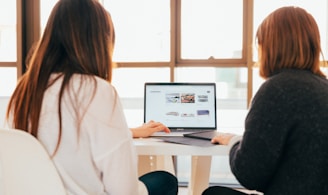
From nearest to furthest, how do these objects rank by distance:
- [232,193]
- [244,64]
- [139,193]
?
[139,193]
[232,193]
[244,64]

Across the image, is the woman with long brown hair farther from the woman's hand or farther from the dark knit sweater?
the woman's hand

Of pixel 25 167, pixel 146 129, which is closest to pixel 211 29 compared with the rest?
pixel 146 129

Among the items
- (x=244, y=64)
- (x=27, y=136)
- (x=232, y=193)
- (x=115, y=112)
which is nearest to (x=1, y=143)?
(x=27, y=136)

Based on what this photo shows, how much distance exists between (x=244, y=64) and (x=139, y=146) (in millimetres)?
1778

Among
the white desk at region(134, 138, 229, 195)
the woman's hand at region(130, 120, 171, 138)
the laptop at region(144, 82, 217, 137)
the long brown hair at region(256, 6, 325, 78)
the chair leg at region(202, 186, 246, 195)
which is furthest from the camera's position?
the laptop at region(144, 82, 217, 137)

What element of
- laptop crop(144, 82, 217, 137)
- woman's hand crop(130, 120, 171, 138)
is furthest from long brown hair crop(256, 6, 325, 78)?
laptop crop(144, 82, 217, 137)

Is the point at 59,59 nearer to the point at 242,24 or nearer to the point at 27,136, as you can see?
the point at 27,136

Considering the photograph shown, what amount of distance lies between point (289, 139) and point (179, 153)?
598 millimetres

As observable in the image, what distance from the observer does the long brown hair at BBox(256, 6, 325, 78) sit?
1.27m

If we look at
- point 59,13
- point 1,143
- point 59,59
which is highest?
point 59,13

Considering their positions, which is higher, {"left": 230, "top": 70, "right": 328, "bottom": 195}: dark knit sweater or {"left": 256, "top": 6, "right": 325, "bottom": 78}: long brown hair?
{"left": 256, "top": 6, "right": 325, "bottom": 78}: long brown hair

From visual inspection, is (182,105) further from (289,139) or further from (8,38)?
(8,38)

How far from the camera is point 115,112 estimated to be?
1.14 meters

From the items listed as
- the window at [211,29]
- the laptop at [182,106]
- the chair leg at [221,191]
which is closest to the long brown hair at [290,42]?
the chair leg at [221,191]
